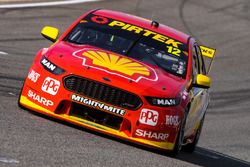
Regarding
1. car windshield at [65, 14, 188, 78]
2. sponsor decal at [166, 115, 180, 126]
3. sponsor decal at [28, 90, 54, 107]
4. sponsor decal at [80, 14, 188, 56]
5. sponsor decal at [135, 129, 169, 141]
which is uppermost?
sponsor decal at [80, 14, 188, 56]

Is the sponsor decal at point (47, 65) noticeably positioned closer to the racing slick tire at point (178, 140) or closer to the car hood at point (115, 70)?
the car hood at point (115, 70)

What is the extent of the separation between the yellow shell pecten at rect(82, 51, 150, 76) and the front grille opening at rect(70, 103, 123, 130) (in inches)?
20.8

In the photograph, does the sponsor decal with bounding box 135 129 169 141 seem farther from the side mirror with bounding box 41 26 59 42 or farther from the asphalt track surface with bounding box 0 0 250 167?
the side mirror with bounding box 41 26 59 42

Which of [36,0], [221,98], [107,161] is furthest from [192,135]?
[36,0]

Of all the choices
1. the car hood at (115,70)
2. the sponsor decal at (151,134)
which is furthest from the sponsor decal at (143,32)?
the sponsor decal at (151,134)

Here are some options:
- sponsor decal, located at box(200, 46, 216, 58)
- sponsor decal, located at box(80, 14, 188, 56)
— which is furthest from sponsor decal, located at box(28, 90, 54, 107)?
sponsor decal, located at box(200, 46, 216, 58)

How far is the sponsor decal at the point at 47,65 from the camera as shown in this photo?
389 inches

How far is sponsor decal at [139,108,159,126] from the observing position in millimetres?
9555

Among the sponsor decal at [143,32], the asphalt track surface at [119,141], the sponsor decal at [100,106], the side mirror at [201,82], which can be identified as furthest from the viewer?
the sponsor decal at [143,32]

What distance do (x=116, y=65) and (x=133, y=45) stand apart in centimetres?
106

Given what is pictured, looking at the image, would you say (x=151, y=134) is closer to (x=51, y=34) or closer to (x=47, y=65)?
(x=47, y=65)

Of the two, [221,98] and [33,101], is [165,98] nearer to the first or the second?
[33,101]

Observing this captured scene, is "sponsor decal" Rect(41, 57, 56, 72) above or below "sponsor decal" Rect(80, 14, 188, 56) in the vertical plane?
below

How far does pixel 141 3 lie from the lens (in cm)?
2711
